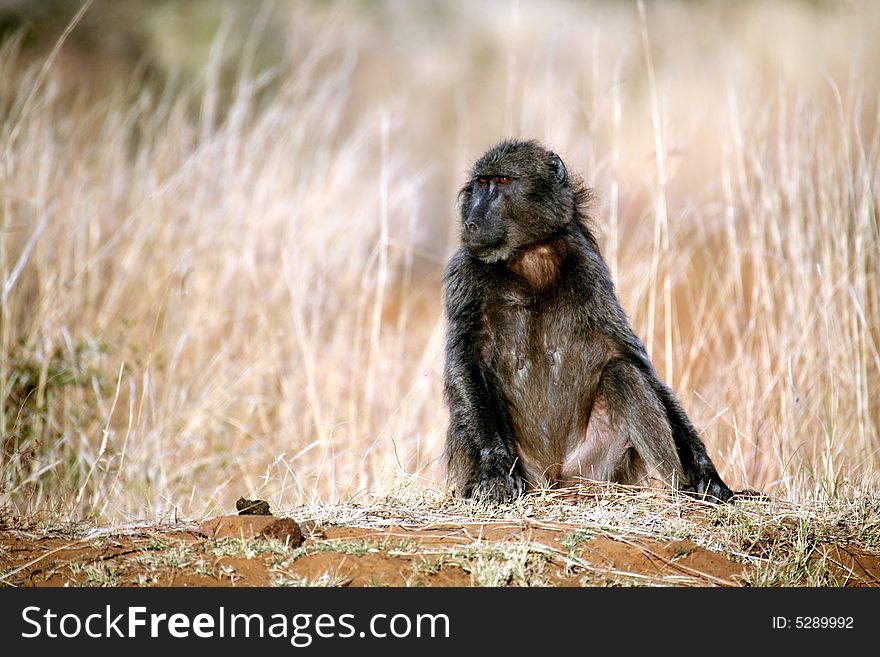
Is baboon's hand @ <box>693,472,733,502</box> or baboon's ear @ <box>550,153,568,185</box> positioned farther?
baboon's ear @ <box>550,153,568,185</box>

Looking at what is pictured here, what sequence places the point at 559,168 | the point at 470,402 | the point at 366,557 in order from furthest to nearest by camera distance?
the point at 559,168, the point at 470,402, the point at 366,557

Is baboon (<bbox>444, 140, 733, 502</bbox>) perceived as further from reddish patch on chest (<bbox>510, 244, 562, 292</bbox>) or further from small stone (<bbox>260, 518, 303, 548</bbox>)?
small stone (<bbox>260, 518, 303, 548</bbox>)

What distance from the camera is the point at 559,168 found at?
Answer: 3998 mm

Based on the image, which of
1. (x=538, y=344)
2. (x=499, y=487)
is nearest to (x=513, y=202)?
(x=538, y=344)

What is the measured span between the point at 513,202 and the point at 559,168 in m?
0.25

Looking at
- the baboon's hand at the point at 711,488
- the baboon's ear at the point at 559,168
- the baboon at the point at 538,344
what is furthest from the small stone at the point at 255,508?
the baboon's ear at the point at 559,168

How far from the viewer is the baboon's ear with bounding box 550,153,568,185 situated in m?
3.98

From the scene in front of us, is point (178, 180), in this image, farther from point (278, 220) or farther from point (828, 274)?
point (828, 274)

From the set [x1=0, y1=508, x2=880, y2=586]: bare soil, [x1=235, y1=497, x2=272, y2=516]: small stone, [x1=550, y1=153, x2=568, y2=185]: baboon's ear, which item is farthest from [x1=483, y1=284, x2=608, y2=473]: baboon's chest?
[x1=235, y1=497, x2=272, y2=516]: small stone

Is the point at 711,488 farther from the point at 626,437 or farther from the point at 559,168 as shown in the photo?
the point at 559,168

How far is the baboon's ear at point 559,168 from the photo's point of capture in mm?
3980

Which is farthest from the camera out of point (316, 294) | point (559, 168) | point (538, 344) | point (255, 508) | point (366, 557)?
point (316, 294)

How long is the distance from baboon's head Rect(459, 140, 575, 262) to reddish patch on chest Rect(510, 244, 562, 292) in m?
0.04

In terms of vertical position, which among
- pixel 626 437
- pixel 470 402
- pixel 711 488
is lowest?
pixel 711 488
